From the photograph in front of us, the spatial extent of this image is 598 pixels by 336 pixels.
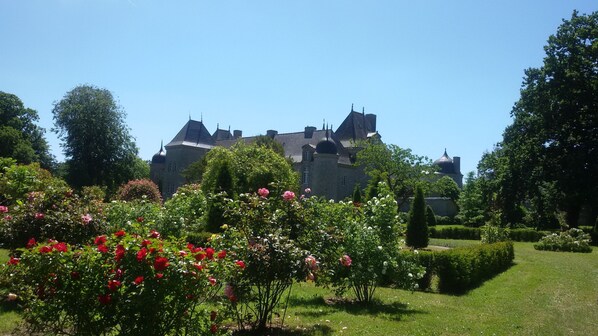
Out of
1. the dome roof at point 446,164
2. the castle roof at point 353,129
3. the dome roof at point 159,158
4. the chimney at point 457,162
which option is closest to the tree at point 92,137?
the dome roof at point 159,158

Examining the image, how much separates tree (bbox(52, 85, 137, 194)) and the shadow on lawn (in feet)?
128

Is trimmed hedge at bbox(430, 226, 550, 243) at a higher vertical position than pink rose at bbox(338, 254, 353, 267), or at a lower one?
higher

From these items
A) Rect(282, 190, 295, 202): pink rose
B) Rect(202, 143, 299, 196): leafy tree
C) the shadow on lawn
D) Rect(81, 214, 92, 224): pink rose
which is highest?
Rect(202, 143, 299, 196): leafy tree

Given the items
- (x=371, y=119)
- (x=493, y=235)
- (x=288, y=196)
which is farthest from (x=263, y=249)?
(x=371, y=119)

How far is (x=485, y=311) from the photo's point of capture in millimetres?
10281

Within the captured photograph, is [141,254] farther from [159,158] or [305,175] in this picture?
[159,158]

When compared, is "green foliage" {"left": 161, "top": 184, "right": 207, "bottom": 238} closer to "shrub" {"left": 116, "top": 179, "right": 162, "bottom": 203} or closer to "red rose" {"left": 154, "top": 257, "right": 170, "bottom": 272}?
"red rose" {"left": 154, "top": 257, "right": 170, "bottom": 272}

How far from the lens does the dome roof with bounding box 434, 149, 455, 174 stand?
3408 inches

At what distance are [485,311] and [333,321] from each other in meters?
3.69

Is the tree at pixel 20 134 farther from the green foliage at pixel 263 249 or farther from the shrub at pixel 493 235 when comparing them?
the green foliage at pixel 263 249

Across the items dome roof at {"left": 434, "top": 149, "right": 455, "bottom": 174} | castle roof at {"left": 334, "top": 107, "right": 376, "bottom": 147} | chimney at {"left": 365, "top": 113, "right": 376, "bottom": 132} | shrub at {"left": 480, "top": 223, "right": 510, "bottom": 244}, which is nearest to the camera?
shrub at {"left": 480, "top": 223, "right": 510, "bottom": 244}

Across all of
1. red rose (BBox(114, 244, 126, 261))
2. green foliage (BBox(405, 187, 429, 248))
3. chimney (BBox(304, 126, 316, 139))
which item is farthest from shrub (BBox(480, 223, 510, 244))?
chimney (BBox(304, 126, 316, 139))

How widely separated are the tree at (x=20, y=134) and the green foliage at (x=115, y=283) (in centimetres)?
4183

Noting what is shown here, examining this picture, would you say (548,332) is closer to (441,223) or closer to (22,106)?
(441,223)
